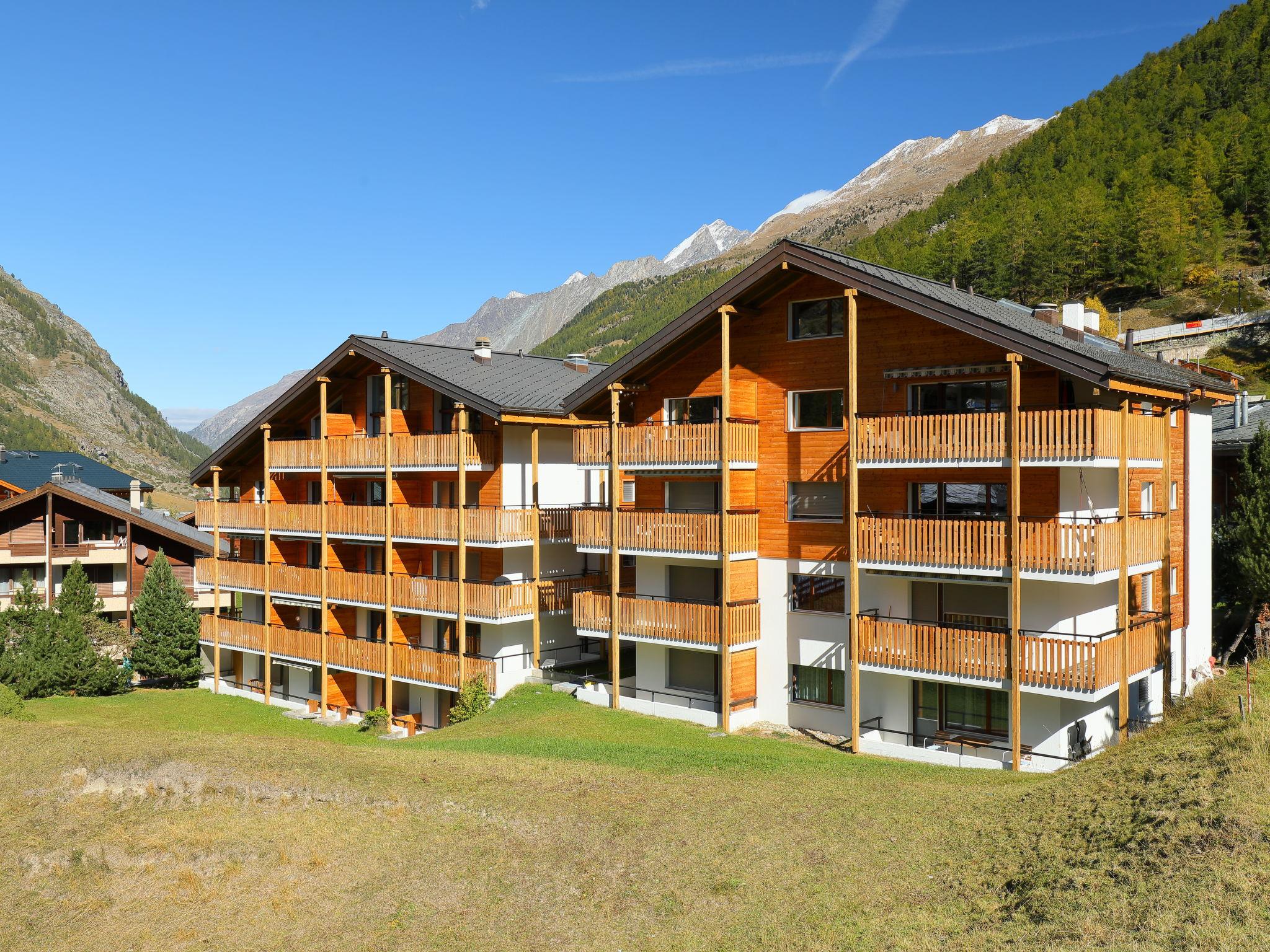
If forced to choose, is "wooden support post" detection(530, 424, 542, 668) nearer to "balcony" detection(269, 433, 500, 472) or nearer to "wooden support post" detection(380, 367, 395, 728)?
"balcony" detection(269, 433, 500, 472)

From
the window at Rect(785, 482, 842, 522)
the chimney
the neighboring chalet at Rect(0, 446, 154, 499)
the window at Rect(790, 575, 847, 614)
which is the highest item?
the chimney

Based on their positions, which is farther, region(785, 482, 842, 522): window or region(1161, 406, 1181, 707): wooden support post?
region(785, 482, 842, 522): window

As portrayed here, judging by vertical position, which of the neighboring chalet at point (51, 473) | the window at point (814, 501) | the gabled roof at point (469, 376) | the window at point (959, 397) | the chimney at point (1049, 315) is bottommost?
the window at point (814, 501)

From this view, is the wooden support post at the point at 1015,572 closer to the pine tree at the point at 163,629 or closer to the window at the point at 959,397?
the window at the point at 959,397

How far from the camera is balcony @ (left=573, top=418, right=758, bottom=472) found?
2517 centimetres

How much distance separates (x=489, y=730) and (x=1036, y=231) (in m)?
110

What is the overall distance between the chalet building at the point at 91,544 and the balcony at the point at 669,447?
95.8 ft

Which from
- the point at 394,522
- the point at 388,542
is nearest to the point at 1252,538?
the point at 394,522

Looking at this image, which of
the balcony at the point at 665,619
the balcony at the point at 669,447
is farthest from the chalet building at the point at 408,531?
the balcony at the point at 665,619

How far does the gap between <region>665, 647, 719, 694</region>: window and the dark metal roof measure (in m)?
47.2

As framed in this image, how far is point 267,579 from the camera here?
36781mm

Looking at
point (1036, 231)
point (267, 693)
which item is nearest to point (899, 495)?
point (267, 693)

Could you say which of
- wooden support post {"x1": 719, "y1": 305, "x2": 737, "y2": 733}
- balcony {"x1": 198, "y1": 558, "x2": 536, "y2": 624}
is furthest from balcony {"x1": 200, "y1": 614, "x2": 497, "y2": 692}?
wooden support post {"x1": 719, "y1": 305, "x2": 737, "y2": 733}

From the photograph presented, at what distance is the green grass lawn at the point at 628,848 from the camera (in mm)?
11922
